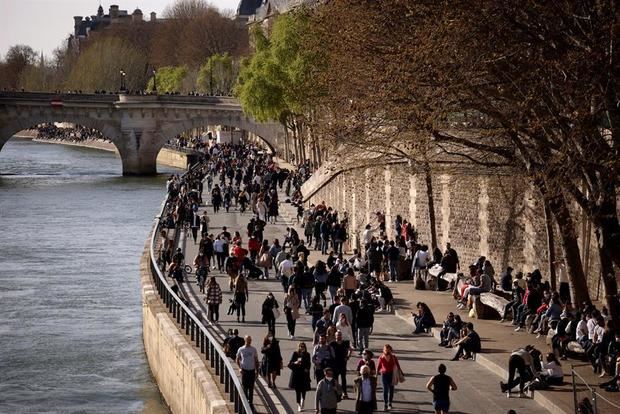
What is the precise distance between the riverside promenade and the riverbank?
70.9 m

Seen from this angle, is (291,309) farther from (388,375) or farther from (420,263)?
(420,263)

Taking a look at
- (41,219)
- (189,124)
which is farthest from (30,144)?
(41,219)

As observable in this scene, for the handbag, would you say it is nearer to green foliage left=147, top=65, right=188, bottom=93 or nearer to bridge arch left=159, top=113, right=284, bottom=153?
bridge arch left=159, top=113, right=284, bottom=153

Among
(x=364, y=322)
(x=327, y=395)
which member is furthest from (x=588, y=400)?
(x=364, y=322)

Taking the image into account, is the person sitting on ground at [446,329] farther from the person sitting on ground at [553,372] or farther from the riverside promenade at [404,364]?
the person sitting on ground at [553,372]

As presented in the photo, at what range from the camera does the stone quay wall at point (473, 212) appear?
3450 centimetres

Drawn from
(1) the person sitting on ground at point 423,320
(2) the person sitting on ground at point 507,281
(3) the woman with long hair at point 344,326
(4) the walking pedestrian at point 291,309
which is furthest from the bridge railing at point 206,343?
(2) the person sitting on ground at point 507,281

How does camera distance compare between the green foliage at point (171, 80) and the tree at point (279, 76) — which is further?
the green foliage at point (171, 80)

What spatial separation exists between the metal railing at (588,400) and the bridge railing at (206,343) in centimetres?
433

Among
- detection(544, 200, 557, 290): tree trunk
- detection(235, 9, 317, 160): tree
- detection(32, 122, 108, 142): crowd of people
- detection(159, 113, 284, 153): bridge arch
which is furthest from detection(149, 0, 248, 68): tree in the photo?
detection(544, 200, 557, 290): tree trunk

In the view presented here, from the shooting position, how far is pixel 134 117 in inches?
3939

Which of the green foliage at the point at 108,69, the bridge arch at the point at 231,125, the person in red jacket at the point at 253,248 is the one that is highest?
the green foliage at the point at 108,69

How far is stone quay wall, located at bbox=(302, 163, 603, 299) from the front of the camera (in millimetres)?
34500

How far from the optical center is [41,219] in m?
68.2
